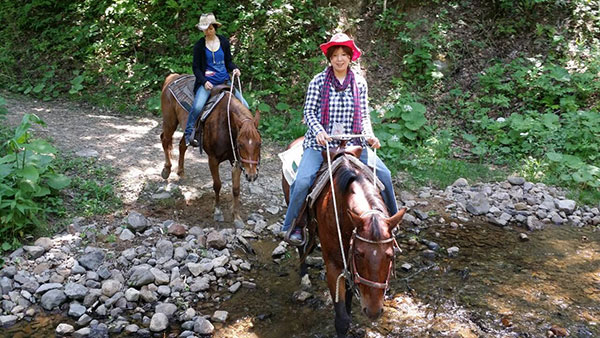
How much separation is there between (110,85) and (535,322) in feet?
37.5

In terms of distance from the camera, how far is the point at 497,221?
7328 mm

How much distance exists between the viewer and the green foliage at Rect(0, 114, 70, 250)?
18.1 ft

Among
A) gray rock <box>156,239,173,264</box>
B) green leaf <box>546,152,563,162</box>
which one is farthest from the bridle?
green leaf <box>546,152,563,162</box>

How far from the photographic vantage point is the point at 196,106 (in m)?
6.88

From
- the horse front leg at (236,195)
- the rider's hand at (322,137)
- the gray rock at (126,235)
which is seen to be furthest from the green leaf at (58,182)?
the rider's hand at (322,137)

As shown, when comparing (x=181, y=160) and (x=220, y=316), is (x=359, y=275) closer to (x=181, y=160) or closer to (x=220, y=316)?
(x=220, y=316)

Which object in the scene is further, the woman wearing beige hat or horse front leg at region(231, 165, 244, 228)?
the woman wearing beige hat

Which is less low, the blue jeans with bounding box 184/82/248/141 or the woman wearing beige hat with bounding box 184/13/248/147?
the woman wearing beige hat with bounding box 184/13/248/147

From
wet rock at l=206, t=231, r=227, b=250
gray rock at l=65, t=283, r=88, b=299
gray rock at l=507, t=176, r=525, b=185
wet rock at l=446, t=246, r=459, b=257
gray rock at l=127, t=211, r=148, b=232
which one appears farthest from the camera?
gray rock at l=507, t=176, r=525, b=185

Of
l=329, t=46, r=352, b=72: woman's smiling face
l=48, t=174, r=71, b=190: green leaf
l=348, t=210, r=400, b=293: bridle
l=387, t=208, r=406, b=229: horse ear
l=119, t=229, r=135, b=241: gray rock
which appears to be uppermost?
l=329, t=46, r=352, b=72: woman's smiling face

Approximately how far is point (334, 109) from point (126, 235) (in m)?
3.35

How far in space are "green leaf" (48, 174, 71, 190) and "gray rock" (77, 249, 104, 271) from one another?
4.29 ft

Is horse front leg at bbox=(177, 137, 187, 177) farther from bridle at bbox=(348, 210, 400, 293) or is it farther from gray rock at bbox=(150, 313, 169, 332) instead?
bridle at bbox=(348, 210, 400, 293)

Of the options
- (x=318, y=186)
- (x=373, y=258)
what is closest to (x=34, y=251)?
(x=318, y=186)
